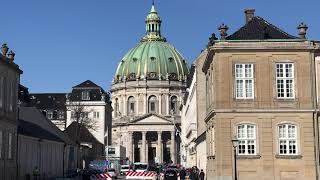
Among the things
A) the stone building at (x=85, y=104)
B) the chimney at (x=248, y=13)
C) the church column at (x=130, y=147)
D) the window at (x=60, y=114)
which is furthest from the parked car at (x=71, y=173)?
the church column at (x=130, y=147)

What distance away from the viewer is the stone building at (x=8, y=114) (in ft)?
128

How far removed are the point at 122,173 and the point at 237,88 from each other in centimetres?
4825

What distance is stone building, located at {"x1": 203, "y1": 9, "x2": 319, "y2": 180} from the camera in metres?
39.9

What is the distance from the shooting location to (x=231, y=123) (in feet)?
132

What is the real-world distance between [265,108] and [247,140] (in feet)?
7.81

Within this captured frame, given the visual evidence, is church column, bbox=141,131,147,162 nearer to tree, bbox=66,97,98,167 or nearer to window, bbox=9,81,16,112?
tree, bbox=66,97,98,167

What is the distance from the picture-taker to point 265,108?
40.2 m

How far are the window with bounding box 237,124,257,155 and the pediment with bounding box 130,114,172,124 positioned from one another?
12157 cm

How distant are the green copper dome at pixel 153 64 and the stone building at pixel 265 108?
126 meters

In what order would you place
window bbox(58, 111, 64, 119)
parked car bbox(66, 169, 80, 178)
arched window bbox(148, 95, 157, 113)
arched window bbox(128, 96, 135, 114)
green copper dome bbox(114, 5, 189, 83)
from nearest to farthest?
parked car bbox(66, 169, 80, 178), window bbox(58, 111, 64, 119), green copper dome bbox(114, 5, 189, 83), arched window bbox(148, 95, 157, 113), arched window bbox(128, 96, 135, 114)

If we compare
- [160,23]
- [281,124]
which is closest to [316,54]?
[281,124]

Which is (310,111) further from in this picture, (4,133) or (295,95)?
(4,133)

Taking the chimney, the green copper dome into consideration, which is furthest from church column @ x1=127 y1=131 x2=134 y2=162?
the chimney

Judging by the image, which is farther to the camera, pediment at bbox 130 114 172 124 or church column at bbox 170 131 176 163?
church column at bbox 170 131 176 163
